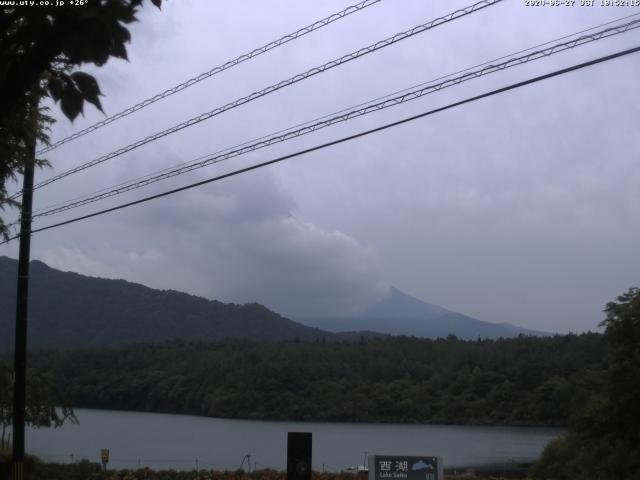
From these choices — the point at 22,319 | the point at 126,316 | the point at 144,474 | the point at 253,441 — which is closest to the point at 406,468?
the point at 22,319

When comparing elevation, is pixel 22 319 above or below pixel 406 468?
above

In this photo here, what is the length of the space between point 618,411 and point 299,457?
10.4 m

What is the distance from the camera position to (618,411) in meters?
19.6

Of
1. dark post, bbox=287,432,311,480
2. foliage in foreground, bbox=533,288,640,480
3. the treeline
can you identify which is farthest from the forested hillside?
dark post, bbox=287,432,311,480

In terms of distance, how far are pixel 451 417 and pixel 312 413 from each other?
9.95 meters

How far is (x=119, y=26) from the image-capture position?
16.3 ft

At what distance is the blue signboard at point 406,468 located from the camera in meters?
13.6

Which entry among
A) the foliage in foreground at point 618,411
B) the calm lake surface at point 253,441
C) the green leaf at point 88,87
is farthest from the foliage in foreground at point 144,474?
the green leaf at point 88,87

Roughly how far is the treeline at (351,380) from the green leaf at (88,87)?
140 ft

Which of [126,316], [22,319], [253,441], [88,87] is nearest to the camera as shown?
[88,87]

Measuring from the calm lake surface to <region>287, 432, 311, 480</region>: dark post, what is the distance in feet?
72.2

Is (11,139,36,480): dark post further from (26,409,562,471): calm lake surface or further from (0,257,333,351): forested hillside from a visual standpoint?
(0,257,333,351): forested hillside

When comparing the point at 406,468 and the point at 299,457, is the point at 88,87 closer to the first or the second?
the point at 299,457

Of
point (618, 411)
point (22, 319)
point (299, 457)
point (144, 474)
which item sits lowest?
point (144, 474)
